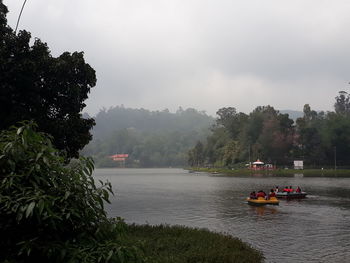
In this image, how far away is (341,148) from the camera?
143750mm

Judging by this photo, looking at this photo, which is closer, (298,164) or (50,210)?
(50,210)

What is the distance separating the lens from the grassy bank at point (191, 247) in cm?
1714

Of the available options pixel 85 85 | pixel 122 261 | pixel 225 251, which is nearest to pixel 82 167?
pixel 122 261

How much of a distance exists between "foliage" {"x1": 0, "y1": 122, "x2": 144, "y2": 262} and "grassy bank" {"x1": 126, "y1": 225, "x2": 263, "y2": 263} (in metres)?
9.30

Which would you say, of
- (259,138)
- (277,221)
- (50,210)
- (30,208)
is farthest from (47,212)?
(259,138)

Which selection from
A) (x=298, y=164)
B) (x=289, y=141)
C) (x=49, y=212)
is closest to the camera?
(x=49, y=212)

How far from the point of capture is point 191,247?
19.6m

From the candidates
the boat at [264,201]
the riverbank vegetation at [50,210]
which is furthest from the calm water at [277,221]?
the riverbank vegetation at [50,210]

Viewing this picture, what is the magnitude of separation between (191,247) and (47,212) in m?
15.1

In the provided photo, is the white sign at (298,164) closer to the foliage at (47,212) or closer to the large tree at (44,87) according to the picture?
the large tree at (44,87)

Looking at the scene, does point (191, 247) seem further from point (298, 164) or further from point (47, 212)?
point (298, 164)

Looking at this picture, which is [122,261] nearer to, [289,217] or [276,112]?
[289,217]

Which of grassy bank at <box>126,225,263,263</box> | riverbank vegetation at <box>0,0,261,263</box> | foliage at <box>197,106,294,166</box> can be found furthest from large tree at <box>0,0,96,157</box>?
foliage at <box>197,106,294,166</box>

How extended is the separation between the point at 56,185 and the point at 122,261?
5.29 feet
